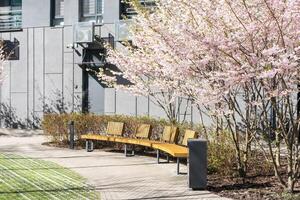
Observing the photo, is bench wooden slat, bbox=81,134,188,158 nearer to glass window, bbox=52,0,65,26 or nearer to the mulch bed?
the mulch bed

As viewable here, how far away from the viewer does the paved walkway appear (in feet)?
33.2

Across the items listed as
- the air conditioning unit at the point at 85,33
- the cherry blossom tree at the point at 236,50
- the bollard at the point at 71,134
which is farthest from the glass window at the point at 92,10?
the cherry blossom tree at the point at 236,50

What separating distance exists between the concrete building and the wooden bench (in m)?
6.99

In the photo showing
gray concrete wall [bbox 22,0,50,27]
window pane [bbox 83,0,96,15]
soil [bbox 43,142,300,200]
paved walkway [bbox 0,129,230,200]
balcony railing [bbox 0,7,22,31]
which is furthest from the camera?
balcony railing [bbox 0,7,22,31]

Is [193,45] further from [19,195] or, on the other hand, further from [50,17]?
[50,17]

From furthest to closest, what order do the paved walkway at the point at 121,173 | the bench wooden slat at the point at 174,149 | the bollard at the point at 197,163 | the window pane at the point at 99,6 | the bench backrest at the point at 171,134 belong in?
the window pane at the point at 99,6, the bench backrest at the point at 171,134, the bench wooden slat at the point at 174,149, the bollard at the point at 197,163, the paved walkway at the point at 121,173

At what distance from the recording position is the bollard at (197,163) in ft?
34.4

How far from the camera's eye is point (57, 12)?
2744 centimetres

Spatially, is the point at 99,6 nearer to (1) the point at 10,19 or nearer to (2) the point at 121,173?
(1) the point at 10,19

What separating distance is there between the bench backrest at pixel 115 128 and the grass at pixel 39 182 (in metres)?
3.25

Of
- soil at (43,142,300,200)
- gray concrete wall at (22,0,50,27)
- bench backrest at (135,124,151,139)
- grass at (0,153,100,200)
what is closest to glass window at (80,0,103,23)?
gray concrete wall at (22,0,50,27)

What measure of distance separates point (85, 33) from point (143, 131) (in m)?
9.69

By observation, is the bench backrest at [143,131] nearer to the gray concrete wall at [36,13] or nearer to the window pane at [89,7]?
the window pane at [89,7]

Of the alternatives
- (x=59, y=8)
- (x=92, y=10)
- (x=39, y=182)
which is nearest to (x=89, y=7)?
(x=92, y=10)
